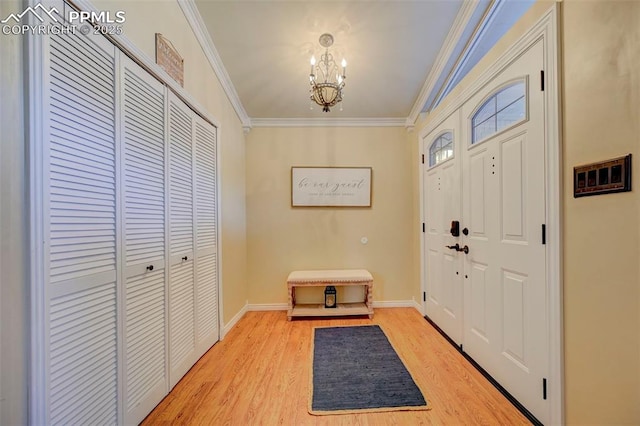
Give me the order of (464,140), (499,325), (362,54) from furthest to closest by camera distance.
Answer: (362,54)
(464,140)
(499,325)

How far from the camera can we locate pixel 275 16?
6.89 ft

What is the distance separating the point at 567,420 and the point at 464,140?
1975mm

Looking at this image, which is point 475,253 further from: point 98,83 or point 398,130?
point 98,83

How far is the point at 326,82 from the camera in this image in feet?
7.00

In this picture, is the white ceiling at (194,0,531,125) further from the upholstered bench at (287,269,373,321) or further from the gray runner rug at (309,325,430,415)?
the gray runner rug at (309,325,430,415)

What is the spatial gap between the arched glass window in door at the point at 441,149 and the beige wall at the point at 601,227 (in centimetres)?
130

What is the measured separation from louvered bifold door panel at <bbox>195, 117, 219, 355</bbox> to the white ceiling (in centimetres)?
83

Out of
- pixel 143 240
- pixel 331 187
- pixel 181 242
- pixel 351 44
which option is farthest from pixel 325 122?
pixel 143 240

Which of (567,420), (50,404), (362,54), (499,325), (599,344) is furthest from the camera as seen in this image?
(362,54)

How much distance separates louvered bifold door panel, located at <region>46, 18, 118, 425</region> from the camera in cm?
102

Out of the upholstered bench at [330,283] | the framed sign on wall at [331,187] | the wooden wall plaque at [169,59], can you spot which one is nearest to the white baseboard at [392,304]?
the upholstered bench at [330,283]

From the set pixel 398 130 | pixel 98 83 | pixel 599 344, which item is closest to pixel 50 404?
pixel 98 83

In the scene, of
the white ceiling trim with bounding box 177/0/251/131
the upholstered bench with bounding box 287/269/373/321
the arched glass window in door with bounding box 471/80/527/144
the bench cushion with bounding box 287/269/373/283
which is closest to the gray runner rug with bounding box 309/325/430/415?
the upholstered bench with bounding box 287/269/373/321

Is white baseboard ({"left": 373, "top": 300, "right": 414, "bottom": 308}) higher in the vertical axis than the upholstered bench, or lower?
lower
